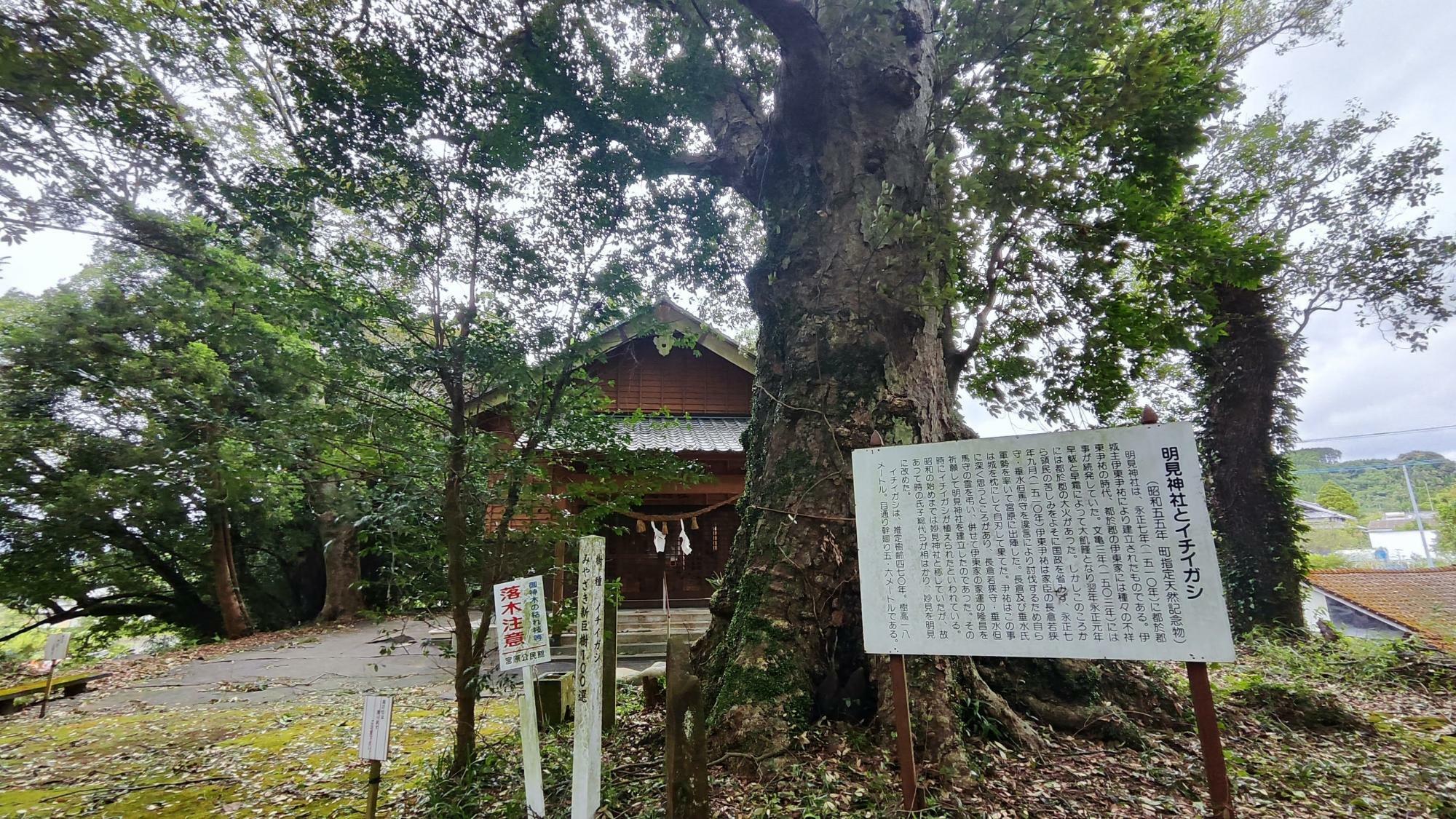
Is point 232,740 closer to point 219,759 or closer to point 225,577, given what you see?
point 219,759

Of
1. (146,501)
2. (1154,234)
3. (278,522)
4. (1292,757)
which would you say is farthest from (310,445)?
(278,522)

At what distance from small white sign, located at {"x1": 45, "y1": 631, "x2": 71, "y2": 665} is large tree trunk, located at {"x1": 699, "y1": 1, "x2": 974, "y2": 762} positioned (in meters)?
8.47

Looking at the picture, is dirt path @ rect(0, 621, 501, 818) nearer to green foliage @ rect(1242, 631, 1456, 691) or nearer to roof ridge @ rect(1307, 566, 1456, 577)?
green foliage @ rect(1242, 631, 1456, 691)

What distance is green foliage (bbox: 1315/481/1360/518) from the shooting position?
24.9 metres

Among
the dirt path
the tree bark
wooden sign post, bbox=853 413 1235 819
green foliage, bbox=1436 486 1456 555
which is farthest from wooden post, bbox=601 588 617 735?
green foliage, bbox=1436 486 1456 555

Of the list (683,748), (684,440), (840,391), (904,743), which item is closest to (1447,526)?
(684,440)

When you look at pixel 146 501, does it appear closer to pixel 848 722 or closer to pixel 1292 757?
pixel 848 722

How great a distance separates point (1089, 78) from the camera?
12.2 feet

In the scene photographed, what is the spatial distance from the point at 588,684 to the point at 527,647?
0.59m

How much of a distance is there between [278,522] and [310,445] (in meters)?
12.0

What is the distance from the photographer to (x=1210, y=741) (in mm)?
2578

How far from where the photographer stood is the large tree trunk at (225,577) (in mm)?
12383

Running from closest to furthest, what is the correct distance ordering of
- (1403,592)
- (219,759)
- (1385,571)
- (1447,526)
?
(219,759)
(1403,592)
(1385,571)
(1447,526)

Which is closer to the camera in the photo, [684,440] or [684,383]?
[684,440]
